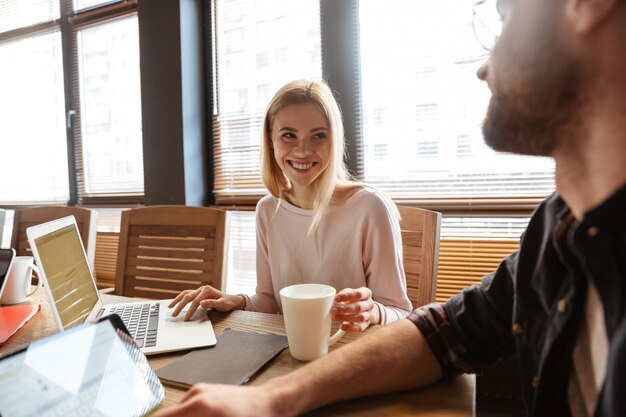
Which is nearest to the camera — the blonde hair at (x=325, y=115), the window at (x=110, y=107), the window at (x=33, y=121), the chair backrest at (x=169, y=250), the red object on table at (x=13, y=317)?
the red object on table at (x=13, y=317)

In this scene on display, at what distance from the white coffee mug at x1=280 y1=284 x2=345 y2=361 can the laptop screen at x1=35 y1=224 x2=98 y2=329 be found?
0.49m

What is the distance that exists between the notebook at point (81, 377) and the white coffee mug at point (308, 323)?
25 cm

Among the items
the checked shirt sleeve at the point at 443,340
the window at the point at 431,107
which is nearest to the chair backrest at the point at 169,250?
the checked shirt sleeve at the point at 443,340

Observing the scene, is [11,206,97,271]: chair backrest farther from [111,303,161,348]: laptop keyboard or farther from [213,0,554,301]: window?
[213,0,554,301]: window

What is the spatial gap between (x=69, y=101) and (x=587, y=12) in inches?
138

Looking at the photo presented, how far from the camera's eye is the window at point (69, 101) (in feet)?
10.0

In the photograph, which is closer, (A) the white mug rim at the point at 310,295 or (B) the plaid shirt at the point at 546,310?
(B) the plaid shirt at the point at 546,310

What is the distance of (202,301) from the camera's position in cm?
111

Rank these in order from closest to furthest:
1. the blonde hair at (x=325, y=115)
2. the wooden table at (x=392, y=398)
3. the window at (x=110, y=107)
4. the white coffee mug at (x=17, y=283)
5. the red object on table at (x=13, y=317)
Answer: the wooden table at (x=392, y=398) → the red object on table at (x=13, y=317) → the white coffee mug at (x=17, y=283) → the blonde hair at (x=325, y=115) → the window at (x=110, y=107)

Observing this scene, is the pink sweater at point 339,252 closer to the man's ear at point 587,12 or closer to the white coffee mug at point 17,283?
the white coffee mug at point 17,283

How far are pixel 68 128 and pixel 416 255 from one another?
2.94 m

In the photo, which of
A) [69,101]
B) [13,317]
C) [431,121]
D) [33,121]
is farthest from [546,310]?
[33,121]

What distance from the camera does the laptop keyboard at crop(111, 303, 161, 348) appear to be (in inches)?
37.0

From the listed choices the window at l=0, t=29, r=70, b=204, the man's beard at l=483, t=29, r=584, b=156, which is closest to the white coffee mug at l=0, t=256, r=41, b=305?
the man's beard at l=483, t=29, r=584, b=156
